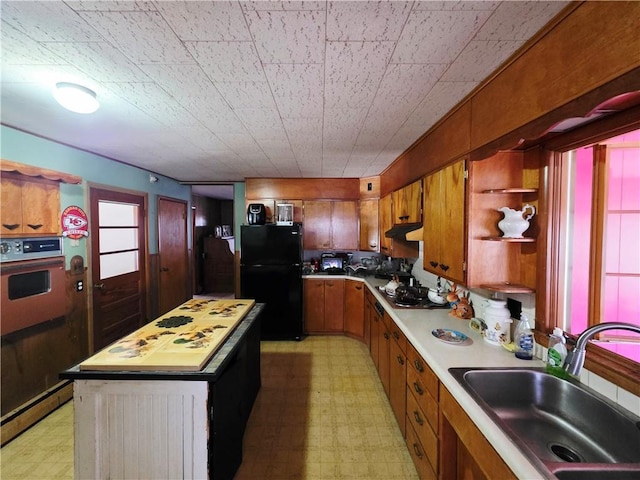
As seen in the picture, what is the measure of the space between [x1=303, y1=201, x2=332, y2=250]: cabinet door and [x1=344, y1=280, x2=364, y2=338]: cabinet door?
757 millimetres

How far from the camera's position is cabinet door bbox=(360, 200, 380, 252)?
3.91 m

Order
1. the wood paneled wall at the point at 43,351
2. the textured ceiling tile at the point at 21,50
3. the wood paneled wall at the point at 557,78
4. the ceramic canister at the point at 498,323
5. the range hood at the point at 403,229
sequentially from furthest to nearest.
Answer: the range hood at the point at 403,229 → the wood paneled wall at the point at 43,351 → the ceramic canister at the point at 498,323 → the textured ceiling tile at the point at 21,50 → the wood paneled wall at the point at 557,78

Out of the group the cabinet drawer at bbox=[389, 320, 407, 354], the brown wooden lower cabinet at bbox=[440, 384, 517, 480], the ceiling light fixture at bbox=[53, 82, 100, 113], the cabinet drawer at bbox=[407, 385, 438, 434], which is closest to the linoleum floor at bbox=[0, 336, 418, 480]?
the cabinet drawer at bbox=[407, 385, 438, 434]

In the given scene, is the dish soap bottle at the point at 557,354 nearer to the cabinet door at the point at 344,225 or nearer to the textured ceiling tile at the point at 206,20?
the textured ceiling tile at the point at 206,20

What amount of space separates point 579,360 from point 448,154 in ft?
4.48

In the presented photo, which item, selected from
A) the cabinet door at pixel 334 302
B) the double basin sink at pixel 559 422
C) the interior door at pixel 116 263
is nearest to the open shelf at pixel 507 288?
the double basin sink at pixel 559 422

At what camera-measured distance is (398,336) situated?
205cm

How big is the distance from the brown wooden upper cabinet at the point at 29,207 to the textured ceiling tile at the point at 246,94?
189 centimetres

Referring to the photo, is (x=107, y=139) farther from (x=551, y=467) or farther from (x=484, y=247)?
(x=551, y=467)

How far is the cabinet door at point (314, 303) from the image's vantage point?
3.86 m

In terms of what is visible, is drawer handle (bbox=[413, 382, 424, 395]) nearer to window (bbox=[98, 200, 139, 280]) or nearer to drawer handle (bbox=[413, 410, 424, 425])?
drawer handle (bbox=[413, 410, 424, 425])

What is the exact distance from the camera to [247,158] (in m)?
3.06

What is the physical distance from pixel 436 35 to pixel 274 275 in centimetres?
312

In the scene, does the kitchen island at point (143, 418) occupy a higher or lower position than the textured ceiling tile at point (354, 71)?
lower
